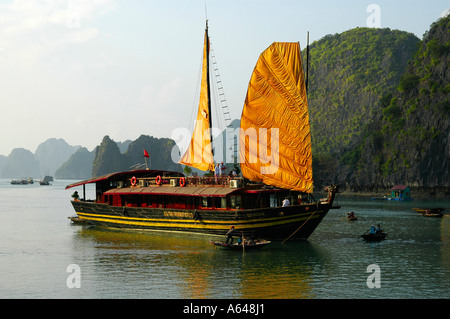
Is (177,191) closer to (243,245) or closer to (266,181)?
(266,181)

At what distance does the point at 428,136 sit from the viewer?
126 meters

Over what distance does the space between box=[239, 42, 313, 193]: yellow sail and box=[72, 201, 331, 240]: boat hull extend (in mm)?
2054

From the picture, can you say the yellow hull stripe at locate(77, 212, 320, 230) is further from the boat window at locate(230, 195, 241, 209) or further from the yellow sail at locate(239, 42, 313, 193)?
the yellow sail at locate(239, 42, 313, 193)

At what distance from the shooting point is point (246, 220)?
123 feet

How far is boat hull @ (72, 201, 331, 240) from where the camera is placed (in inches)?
1484

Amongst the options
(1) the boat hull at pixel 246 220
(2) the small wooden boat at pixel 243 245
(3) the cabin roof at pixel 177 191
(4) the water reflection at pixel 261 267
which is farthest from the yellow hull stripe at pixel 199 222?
(3) the cabin roof at pixel 177 191

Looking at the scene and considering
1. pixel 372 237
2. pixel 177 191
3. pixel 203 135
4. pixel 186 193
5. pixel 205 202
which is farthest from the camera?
pixel 203 135

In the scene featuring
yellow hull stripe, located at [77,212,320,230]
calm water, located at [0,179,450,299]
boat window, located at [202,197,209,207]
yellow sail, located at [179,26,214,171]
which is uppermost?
yellow sail, located at [179,26,214,171]

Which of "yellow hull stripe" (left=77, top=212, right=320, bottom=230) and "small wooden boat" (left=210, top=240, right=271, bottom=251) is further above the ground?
"yellow hull stripe" (left=77, top=212, right=320, bottom=230)

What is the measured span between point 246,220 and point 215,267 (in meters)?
6.47

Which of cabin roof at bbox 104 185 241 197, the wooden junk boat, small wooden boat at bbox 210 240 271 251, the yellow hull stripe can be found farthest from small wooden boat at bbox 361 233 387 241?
cabin roof at bbox 104 185 241 197

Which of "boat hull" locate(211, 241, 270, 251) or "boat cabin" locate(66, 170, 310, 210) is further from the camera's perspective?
"boat cabin" locate(66, 170, 310, 210)

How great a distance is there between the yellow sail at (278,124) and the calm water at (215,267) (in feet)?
18.2

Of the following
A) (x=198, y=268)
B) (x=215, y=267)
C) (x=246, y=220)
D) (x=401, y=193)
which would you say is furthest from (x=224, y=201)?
(x=401, y=193)
